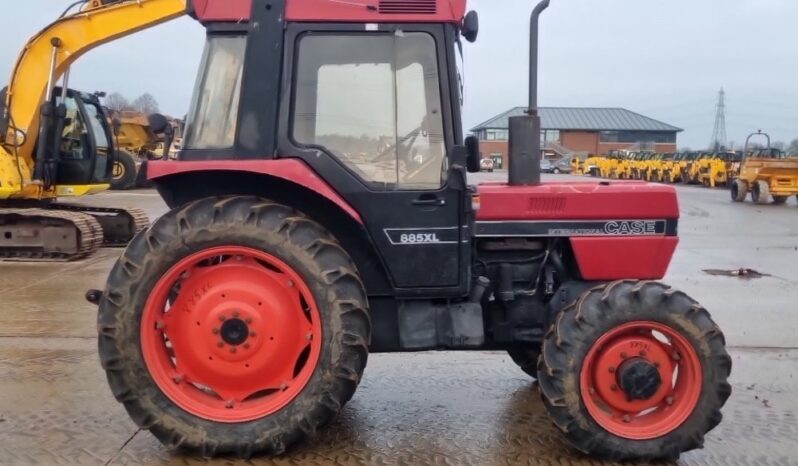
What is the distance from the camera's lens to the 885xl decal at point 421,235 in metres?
4.04

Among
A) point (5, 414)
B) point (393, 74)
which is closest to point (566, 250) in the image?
point (393, 74)

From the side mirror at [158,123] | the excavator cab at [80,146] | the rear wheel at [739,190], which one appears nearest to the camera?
the side mirror at [158,123]

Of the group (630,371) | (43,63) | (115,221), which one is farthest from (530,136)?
(115,221)

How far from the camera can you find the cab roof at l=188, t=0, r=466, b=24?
3977mm

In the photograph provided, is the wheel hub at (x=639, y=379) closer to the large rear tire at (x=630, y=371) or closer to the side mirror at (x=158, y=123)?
the large rear tire at (x=630, y=371)

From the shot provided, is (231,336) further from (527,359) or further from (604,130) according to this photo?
(604,130)

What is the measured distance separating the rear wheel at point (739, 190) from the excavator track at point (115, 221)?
18.9m

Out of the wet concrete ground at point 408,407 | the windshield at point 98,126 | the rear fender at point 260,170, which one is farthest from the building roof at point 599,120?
the rear fender at point 260,170

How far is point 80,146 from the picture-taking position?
1241cm

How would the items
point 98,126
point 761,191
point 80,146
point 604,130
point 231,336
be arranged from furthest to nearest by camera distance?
point 604,130, point 761,191, point 98,126, point 80,146, point 231,336

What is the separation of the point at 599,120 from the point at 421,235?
77.2 m

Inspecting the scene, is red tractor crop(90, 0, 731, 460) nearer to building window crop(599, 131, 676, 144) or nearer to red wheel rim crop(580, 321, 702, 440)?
red wheel rim crop(580, 321, 702, 440)

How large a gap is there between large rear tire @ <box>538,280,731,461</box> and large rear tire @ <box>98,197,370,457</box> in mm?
997

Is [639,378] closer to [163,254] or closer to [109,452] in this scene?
[163,254]
